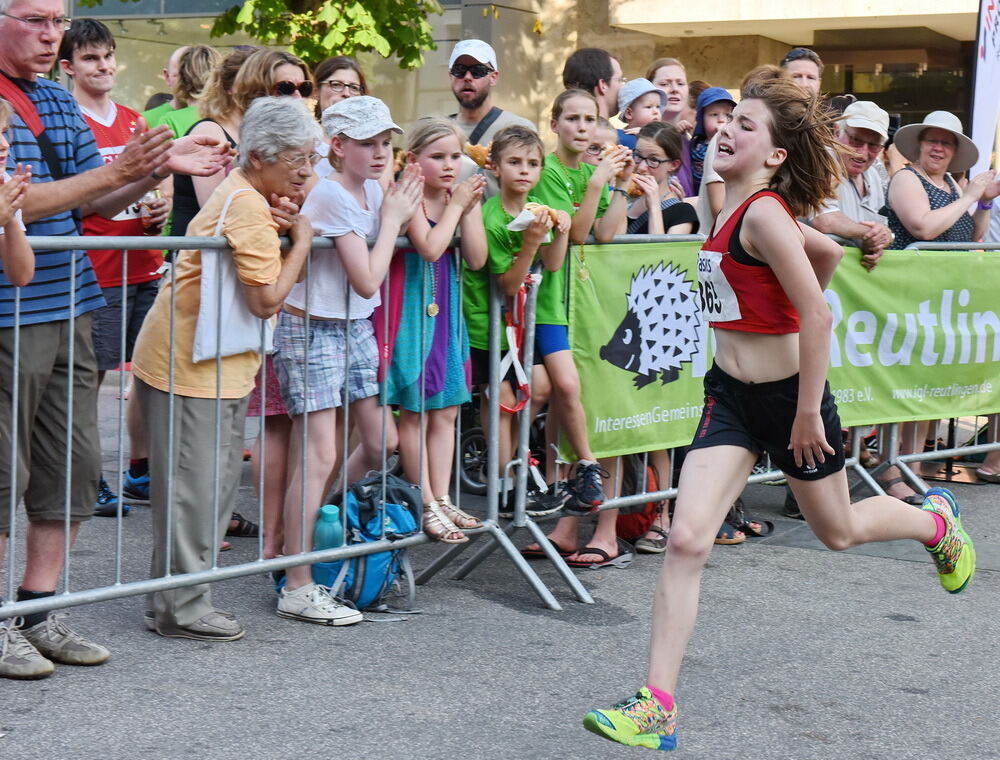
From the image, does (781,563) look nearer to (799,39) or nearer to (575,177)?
(575,177)

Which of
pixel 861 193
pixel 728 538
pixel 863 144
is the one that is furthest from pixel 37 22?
pixel 861 193

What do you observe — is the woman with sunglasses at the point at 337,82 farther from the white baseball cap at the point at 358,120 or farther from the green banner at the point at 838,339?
the green banner at the point at 838,339

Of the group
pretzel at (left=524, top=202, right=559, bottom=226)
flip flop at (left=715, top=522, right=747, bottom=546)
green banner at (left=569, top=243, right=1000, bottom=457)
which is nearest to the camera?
pretzel at (left=524, top=202, right=559, bottom=226)

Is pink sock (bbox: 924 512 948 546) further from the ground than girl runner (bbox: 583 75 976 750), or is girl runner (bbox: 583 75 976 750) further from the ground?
girl runner (bbox: 583 75 976 750)

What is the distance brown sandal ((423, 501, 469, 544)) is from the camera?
565 centimetres

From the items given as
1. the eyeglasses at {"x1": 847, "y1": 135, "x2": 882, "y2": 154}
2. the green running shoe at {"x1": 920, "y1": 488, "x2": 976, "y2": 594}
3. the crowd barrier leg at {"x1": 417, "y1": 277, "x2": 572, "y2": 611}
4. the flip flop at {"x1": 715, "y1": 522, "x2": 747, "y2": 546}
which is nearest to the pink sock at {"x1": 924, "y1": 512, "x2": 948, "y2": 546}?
the green running shoe at {"x1": 920, "y1": 488, "x2": 976, "y2": 594}

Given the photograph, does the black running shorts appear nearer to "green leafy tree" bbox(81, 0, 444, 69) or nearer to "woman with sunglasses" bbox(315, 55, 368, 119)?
"woman with sunglasses" bbox(315, 55, 368, 119)

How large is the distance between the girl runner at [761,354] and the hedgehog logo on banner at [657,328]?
73.0 inches

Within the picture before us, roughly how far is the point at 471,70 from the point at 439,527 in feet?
9.53

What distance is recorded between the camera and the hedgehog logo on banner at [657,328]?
641 centimetres

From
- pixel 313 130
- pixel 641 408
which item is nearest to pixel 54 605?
pixel 313 130

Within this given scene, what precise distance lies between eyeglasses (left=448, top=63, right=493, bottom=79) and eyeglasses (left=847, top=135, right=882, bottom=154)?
203 cm

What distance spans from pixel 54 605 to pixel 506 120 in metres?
3.93

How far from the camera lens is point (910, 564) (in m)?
6.62
